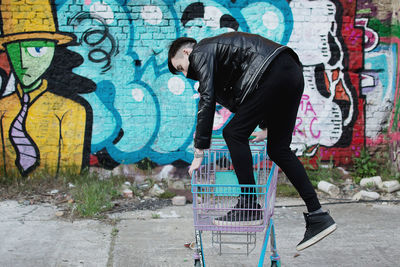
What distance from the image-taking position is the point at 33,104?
6.03 meters

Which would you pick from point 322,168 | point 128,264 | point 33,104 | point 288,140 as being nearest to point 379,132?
point 322,168

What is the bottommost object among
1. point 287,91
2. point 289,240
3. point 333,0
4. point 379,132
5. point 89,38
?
point 289,240

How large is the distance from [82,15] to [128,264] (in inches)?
137

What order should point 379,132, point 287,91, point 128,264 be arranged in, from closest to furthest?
point 287,91 < point 128,264 < point 379,132

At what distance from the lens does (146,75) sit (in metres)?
6.08

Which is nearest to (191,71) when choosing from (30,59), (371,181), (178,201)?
(178,201)

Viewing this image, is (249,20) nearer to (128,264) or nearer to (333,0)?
(333,0)

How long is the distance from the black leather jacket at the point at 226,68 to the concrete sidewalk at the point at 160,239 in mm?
1567

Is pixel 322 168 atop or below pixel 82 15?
below

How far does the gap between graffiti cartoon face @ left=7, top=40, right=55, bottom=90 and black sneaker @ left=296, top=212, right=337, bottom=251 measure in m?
4.21

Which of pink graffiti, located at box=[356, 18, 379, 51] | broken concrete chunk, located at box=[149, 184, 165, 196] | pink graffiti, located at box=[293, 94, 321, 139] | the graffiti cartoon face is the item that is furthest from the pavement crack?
pink graffiti, located at box=[356, 18, 379, 51]

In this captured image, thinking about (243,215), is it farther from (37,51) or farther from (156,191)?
(37,51)

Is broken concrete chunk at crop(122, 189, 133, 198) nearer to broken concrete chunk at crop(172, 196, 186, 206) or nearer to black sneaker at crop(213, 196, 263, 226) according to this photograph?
broken concrete chunk at crop(172, 196, 186, 206)

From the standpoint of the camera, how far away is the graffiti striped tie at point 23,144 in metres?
6.02
